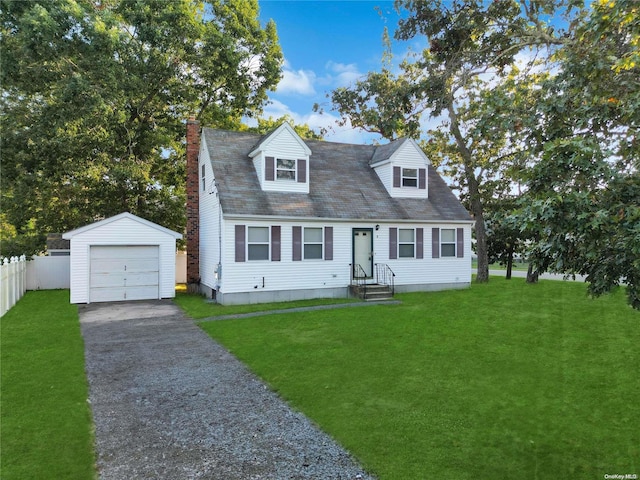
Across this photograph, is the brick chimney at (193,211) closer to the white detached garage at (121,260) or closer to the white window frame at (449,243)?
the white detached garage at (121,260)

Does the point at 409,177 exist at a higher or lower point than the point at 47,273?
higher

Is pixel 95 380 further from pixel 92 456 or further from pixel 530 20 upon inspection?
pixel 530 20

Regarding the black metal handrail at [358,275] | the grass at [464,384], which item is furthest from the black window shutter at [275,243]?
the grass at [464,384]

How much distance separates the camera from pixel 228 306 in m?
14.0

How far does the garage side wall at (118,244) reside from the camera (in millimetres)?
14969

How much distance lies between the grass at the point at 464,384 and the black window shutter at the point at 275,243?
353cm

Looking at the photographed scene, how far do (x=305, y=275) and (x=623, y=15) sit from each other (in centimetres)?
1237

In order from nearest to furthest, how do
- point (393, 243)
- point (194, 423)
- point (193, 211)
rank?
point (194, 423), point (393, 243), point (193, 211)

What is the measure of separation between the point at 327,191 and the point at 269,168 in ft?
8.80

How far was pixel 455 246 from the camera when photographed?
18297 mm

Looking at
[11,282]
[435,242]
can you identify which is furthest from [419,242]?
[11,282]

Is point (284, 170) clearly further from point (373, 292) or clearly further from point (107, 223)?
point (107, 223)

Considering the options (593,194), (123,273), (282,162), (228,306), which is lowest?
(228,306)

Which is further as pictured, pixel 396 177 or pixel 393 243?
pixel 396 177
